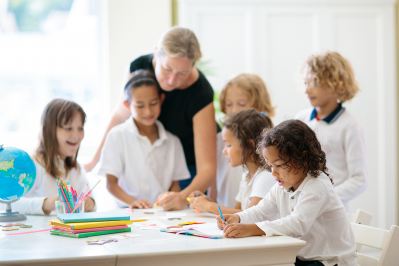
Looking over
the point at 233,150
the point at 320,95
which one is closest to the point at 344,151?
the point at 320,95

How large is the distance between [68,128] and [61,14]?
8.49ft

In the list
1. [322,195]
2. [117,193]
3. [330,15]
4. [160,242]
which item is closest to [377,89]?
[330,15]

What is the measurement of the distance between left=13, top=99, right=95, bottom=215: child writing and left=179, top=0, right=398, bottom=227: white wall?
229 centimetres

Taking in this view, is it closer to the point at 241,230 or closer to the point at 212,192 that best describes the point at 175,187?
the point at 212,192

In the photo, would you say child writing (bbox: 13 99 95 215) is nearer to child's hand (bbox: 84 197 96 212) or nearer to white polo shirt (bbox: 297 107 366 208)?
child's hand (bbox: 84 197 96 212)

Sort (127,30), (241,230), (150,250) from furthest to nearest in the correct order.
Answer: (127,30)
(241,230)
(150,250)

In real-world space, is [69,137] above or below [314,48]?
below

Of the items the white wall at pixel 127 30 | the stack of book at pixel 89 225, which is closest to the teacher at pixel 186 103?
the stack of book at pixel 89 225

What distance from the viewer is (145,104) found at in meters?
3.28

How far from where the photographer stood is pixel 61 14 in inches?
217

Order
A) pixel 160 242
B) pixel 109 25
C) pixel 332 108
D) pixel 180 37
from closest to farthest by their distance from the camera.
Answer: pixel 160 242, pixel 180 37, pixel 332 108, pixel 109 25

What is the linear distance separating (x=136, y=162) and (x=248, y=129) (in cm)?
74

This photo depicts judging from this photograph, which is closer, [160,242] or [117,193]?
[160,242]

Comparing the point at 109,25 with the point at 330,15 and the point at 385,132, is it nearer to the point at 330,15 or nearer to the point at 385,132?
the point at 330,15
